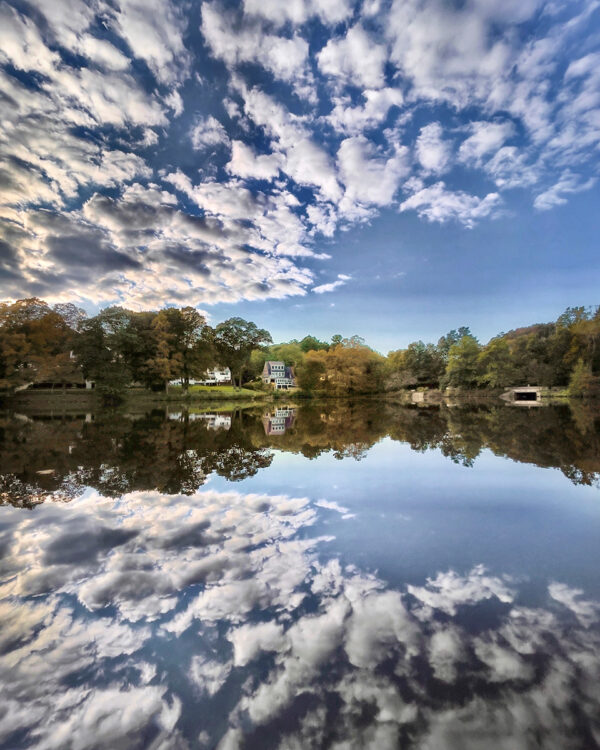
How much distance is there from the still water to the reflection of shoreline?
0.01m

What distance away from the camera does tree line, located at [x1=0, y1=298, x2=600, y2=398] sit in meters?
35.3

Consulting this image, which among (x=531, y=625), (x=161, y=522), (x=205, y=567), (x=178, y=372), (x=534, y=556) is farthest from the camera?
(x=178, y=372)

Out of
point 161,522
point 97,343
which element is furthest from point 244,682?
point 97,343

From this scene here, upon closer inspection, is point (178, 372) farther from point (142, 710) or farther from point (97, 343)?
point (142, 710)

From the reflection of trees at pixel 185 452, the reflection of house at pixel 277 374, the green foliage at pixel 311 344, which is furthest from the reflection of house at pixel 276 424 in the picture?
the green foliage at pixel 311 344

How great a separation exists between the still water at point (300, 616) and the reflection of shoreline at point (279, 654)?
0.04 feet

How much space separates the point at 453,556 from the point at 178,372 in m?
42.2

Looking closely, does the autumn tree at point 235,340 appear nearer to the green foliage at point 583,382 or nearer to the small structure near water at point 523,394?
the small structure near water at point 523,394

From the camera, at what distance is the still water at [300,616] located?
1901mm

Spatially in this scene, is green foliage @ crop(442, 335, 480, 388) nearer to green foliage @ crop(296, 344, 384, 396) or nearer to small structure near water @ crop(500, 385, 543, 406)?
small structure near water @ crop(500, 385, 543, 406)

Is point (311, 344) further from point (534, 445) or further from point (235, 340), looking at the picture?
point (534, 445)

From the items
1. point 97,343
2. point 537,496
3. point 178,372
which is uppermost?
point 97,343

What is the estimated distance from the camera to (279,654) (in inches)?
94.5

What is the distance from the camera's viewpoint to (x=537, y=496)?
5.99 meters
